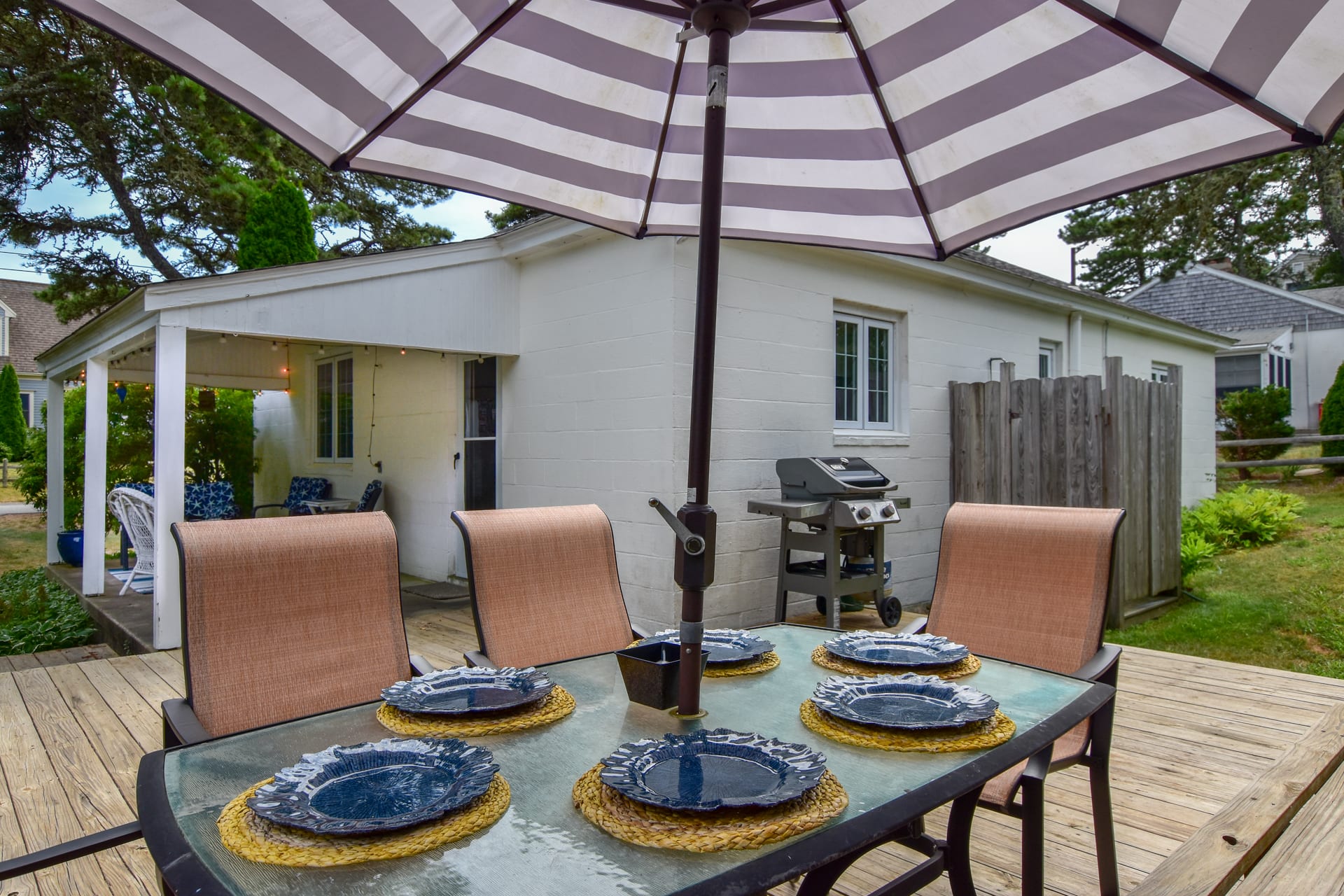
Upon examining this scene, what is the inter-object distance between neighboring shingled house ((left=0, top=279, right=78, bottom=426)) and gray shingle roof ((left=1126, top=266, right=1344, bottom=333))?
95.1ft

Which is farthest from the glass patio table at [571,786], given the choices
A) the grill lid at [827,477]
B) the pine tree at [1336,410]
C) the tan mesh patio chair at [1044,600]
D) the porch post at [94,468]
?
the pine tree at [1336,410]

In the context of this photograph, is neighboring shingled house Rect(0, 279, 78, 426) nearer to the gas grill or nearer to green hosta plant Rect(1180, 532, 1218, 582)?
the gas grill

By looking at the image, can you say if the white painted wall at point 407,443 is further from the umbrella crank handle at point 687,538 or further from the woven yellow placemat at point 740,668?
the umbrella crank handle at point 687,538

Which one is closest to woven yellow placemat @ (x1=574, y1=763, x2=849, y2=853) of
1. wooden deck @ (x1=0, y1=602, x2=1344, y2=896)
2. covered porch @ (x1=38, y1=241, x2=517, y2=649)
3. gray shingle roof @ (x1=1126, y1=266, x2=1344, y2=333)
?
wooden deck @ (x1=0, y1=602, x2=1344, y2=896)

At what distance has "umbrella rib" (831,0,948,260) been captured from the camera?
185 cm

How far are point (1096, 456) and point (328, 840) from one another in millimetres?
5616

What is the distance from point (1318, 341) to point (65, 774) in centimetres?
2224

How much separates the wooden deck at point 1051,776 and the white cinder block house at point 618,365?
91cm

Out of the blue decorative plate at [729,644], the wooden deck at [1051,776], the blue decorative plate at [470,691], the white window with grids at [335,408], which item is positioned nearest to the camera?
the blue decorative plate at [470,691]

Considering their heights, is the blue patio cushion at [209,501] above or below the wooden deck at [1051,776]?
above

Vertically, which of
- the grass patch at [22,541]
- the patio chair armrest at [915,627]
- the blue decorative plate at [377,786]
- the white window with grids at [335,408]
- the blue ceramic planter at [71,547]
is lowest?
the grass patch at [22,541]

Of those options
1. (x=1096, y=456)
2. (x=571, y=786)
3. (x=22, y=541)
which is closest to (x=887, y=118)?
(x=571, y=786)

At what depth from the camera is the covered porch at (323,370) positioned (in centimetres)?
459

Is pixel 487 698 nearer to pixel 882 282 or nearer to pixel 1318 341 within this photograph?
pixel 882 282
